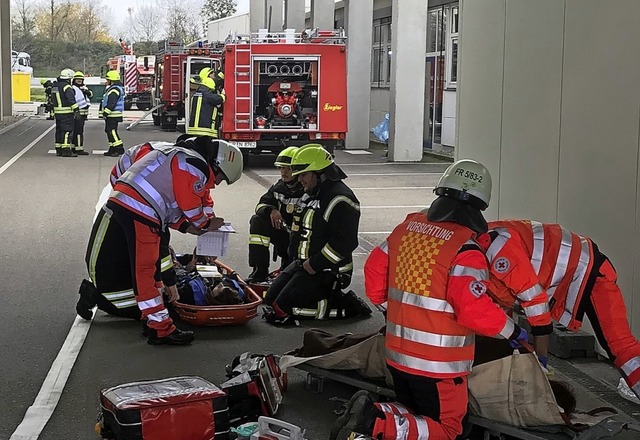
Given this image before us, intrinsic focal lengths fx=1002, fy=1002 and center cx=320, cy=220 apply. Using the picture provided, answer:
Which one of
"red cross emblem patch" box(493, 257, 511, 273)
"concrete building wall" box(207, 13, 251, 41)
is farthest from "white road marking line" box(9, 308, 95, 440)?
"concrete building wall" box(207, 13, 251, 41)

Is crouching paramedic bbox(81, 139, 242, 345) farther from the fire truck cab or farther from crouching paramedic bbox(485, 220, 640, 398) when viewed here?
the fire truck cab

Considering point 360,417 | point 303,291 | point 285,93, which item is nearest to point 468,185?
point 360,417

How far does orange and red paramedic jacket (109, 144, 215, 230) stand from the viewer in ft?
25.2

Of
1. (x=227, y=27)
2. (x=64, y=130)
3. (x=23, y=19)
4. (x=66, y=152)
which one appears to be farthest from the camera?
(x=23, y=19)

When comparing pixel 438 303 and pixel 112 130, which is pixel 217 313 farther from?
pixel 112 130

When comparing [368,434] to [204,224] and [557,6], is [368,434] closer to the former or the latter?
[204,224]

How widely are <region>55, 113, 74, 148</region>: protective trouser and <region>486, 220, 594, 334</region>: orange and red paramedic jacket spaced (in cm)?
1976

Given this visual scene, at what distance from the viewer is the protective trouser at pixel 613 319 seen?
5.33 m

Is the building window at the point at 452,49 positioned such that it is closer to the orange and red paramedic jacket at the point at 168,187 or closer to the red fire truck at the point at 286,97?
the red fire truck at the point at 286,97

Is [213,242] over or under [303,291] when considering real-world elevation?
over

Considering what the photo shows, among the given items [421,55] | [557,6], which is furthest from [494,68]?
[421,55]

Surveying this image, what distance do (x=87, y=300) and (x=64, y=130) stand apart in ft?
53.4

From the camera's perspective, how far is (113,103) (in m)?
24.0

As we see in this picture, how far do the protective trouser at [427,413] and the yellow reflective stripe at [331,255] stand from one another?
3.24m
